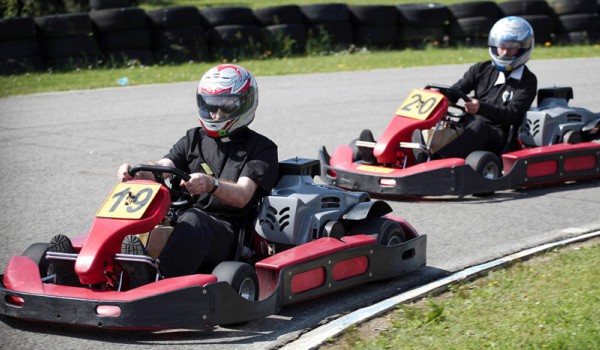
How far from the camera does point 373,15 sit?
16.3 metres

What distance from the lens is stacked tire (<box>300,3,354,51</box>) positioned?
52.9 feet

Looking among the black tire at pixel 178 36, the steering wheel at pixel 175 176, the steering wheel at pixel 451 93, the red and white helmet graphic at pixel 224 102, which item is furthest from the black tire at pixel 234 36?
the steering wheel at pixel 175 176

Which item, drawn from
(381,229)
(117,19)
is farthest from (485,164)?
(117,19)

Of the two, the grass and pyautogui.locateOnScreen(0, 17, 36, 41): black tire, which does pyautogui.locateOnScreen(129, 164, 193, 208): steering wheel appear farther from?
pyautogui.locateOnScreen(0, 17, 36, 41): black tire

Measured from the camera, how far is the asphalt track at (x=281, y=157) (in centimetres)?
449

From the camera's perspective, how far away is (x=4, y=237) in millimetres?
6266

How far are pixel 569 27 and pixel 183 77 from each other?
24.0 feet

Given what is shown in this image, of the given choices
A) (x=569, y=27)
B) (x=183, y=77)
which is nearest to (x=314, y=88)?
(x=183, y=77)

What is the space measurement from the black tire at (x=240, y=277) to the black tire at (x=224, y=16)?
1104 centimetres

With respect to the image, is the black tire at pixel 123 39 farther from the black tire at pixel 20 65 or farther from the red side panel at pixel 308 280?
the red side panel at pixel 308 280

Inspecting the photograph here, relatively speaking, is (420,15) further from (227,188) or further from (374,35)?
(227,188)

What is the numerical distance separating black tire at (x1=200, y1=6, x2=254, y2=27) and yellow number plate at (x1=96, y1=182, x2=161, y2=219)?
35.6 ft

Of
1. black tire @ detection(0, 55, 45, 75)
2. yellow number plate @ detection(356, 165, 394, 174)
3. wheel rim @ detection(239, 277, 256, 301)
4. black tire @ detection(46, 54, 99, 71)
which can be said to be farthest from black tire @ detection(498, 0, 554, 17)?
wheel rim @ detection(239, 277, 256, 301)

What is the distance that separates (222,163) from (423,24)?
1199cm
